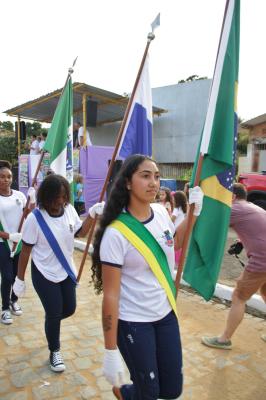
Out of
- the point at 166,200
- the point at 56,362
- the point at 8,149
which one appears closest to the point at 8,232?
the point at 56,362

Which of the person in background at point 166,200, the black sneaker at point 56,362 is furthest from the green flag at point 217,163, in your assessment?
the person in background at point 166,200

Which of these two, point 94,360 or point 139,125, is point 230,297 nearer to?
point 94,360

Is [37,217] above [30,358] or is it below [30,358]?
above

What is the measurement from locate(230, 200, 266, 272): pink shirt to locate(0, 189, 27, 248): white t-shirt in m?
2.51

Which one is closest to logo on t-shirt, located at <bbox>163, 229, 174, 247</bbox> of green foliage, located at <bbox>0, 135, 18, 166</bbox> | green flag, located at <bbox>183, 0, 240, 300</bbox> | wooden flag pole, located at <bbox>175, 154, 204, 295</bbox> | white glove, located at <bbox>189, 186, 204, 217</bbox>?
wooden flag pole, located at <bbox>175, 154, 204, 295</bbox>

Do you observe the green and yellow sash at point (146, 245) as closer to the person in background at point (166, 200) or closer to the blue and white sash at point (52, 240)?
the blue and white sash at point (52, 240)

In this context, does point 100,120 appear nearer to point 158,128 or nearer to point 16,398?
point 158,128

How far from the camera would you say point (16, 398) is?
9.84ft

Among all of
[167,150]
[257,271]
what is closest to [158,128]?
[167,150]

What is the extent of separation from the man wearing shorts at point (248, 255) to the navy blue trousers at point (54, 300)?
164 cm

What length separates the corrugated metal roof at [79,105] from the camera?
49.1ft

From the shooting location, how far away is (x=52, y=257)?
340cm

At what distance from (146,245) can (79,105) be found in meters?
17.1

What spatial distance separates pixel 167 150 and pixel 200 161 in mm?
17815
